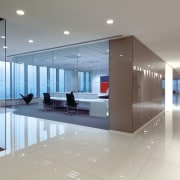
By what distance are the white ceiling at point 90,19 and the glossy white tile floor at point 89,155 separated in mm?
2944

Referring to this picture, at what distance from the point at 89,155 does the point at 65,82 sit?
15.1 ft

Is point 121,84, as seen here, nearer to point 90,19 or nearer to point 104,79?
point 104,79

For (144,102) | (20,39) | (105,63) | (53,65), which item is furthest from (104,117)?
(20,39)

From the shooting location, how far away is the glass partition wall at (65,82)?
6.38 meters

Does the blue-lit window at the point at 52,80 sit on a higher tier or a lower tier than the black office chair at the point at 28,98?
higher

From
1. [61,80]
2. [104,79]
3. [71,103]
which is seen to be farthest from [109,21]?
[71,103]

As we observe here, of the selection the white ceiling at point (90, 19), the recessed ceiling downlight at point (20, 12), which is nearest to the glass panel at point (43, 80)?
the white ceiling at point (90, 19)

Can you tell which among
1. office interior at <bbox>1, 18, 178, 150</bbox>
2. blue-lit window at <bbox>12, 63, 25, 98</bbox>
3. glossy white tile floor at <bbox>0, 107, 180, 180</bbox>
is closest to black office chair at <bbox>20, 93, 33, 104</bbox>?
→ office interior at <bbox>1, 18, 178, 150</bbox>

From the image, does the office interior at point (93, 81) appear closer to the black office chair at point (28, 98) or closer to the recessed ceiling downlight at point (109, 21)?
the black office chair at point (28, 98)

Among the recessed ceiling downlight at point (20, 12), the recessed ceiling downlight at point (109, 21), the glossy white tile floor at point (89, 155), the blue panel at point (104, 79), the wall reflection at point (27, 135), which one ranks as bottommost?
the glossy white tile floor at point (89, 155)

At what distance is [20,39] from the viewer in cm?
562

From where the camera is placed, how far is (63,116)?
7.56m

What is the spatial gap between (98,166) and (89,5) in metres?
2.96

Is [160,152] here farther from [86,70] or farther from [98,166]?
[86,70]
